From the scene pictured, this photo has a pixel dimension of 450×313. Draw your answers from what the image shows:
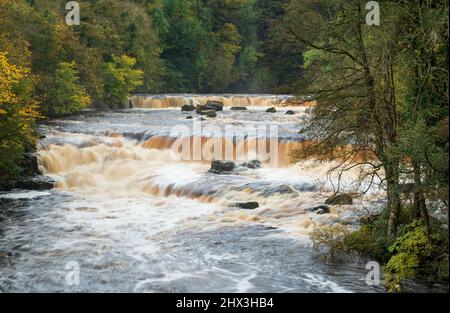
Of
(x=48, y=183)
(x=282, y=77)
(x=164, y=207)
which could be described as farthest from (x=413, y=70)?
(x=282, y=77)

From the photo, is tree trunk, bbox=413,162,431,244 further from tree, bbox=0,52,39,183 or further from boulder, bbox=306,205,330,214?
tree, bbox=0,52,39,183

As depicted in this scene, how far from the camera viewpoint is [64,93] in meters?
34.4

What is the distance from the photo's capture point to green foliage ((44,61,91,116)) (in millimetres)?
33844

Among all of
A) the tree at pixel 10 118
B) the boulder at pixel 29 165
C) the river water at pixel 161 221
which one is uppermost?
the tree at pixel 10 118

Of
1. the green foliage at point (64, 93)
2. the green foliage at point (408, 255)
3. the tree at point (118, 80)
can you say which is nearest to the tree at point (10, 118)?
the green foliage at point (408, 255)

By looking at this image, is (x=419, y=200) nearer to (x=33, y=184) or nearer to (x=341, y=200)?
(x=341, y=200)

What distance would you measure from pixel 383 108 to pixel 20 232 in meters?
10.1

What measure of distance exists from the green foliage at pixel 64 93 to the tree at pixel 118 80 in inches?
277

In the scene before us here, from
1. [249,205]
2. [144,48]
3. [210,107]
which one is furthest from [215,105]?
[249,205]

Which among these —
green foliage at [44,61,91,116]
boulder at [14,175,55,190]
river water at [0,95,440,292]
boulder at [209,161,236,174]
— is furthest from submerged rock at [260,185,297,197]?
green foliage at [44,61,91,116]

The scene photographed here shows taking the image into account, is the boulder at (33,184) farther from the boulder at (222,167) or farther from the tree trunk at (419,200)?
the tree trunk at (419,200)

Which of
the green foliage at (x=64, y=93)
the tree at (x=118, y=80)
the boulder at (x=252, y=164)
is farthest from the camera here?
the tree at (x=118, y=80)

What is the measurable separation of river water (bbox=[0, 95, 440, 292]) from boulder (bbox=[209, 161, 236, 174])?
323 millimetres

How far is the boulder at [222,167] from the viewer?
23219 mm
